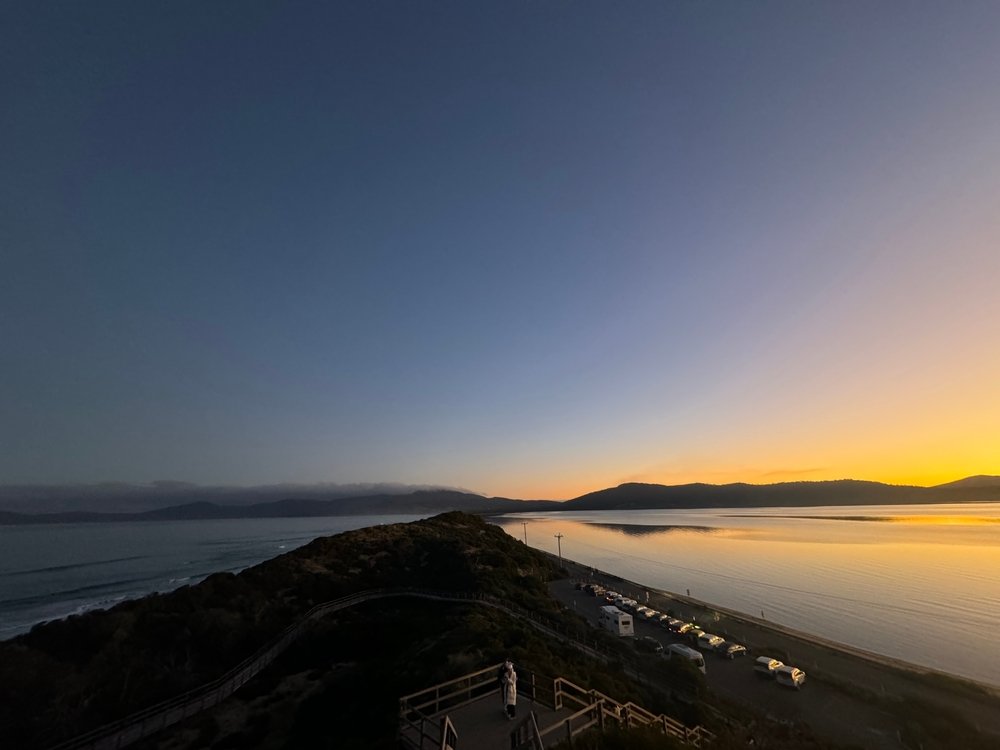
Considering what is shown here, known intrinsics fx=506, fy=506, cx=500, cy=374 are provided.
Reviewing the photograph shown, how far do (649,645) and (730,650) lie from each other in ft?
19.9

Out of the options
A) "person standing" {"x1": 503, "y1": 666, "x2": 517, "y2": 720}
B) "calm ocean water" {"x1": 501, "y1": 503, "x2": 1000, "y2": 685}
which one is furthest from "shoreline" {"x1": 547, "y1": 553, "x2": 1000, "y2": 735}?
"person standing" {"x1": 503, "y1": 666, "x2": 517, "y2": 720}

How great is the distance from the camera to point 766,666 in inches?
1373

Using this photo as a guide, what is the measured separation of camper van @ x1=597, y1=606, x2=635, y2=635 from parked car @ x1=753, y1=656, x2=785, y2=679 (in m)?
10.7

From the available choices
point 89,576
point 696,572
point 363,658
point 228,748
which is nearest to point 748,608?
point 696,572

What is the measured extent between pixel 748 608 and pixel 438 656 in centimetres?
5189

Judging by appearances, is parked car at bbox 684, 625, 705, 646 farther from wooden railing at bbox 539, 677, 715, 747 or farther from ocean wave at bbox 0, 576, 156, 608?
ocean wave at bbox 0, 576, 156, 608

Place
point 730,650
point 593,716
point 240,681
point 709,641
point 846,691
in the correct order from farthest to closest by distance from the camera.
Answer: point 709,641
point 730,650
point 846,691
point 240,681
point 593,716

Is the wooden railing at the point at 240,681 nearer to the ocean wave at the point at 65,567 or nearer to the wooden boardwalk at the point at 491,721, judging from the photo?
the wooden boardwalk at the point at 491,721

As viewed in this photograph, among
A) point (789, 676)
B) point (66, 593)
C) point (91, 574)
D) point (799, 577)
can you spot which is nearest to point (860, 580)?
point (799, 577)

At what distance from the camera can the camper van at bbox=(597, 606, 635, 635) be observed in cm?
4403

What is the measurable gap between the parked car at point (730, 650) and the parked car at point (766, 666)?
2.82 m

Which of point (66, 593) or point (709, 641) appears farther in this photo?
point (66, 593)

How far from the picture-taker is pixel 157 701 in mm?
27859

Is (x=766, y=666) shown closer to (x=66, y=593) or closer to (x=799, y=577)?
(x=799, y=577)
